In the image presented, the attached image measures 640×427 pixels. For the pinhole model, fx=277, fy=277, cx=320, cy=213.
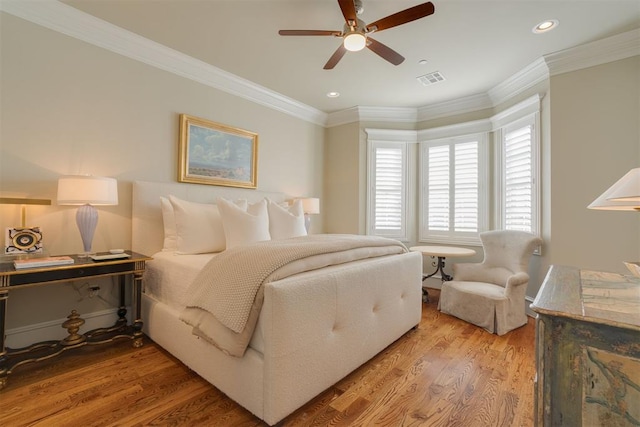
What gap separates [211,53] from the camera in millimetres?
2924

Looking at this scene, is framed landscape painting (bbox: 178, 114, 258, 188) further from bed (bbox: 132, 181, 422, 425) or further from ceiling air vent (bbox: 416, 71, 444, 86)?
ceiling air vent (bbox: 416, 71, 444, 86)

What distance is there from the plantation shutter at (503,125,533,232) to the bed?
1.78 metres

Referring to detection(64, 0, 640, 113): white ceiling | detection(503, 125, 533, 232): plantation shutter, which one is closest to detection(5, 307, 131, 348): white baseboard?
detection(64, 0, 640, 113): white ceiling

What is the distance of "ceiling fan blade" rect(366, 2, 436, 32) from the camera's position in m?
1.79

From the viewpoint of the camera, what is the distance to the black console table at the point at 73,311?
170 cm

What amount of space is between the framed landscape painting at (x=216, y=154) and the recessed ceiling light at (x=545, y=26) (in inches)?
124

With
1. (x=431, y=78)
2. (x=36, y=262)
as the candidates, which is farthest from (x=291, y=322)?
(x=431, y=78)

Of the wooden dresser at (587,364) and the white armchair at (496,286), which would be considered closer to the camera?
the wooden dresser at (587,364)

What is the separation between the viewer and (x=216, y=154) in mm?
3344

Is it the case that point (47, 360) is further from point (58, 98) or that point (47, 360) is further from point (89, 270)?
point (58, 98)

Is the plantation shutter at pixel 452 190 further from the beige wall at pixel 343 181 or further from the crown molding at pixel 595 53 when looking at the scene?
the crown molding at pixel 595 53

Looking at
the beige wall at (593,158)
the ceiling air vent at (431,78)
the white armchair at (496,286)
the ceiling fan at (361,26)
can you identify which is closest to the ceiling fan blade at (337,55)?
the ceiling fan at (361,26)

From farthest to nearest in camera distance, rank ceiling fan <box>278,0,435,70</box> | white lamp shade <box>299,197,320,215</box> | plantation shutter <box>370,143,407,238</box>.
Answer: plantation shutter <box>370,143,407,238</box> < white lamp shade <box>299,197,320,215</box> < ceiling fan <box>278,0,435,70</box>

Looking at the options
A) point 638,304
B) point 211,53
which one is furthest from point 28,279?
point 638,304
